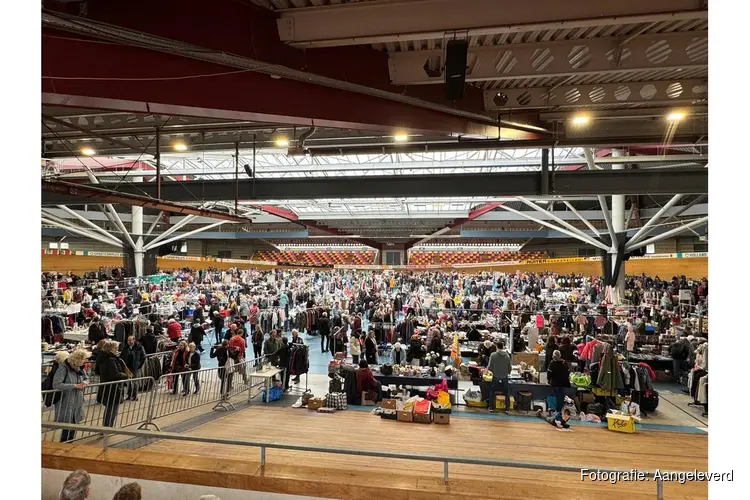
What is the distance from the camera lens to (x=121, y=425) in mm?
7438

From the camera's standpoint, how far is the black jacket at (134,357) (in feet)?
30.6

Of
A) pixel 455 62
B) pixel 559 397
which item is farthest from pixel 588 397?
pixel 455 62

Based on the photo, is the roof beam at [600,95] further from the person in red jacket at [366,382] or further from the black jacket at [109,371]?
the black jacket at [109,371]

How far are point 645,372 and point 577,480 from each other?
5103 mm

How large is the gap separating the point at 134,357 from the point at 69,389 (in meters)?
3.08

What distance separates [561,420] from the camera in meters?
8.56

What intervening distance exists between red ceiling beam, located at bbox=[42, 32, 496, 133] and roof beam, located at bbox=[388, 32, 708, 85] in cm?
121

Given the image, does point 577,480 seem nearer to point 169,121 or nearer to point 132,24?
point 132,24

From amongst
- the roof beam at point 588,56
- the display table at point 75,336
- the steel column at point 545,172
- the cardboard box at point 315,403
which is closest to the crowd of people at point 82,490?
the roof beam at point 588,56

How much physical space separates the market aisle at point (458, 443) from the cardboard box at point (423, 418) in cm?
21

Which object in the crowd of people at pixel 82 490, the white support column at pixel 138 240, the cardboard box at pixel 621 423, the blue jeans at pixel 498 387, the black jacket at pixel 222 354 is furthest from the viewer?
the white support column at pixel 138 240

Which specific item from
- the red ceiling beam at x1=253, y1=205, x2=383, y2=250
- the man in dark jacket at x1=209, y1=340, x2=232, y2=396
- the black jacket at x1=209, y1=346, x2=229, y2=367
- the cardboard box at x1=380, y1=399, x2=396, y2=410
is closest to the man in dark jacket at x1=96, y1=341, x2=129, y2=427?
the man in dark jacket at x1=209, y1=340, x2=232, y2=396
